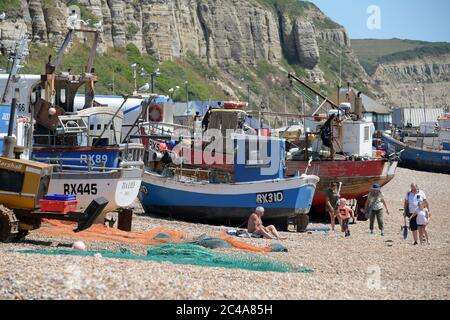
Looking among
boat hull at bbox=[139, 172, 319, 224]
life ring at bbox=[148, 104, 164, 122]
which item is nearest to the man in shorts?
boat hull at bbox=[139, 172, 319, 224]

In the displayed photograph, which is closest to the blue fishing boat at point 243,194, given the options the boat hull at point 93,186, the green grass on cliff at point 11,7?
the boat hull at point 93,186

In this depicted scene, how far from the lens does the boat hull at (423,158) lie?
5796 centimetres

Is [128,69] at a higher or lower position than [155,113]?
higher

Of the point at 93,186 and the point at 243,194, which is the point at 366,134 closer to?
the point at 243,194

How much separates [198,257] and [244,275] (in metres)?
2.55

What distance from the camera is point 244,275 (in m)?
14.0

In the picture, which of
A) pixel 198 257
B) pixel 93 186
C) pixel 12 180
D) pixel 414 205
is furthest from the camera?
pixel 414 205

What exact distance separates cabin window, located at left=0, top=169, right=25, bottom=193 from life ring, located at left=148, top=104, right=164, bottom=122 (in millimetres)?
18576

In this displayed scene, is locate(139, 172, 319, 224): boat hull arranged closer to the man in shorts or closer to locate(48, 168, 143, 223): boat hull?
the man in shorts

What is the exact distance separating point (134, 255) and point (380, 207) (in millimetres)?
9683

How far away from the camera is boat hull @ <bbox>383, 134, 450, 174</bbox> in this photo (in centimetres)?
5796

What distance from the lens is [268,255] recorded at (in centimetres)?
1858

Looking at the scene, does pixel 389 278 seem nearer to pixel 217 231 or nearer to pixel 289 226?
pixel 217 231

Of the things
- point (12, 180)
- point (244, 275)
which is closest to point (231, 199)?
point (12, 180)
